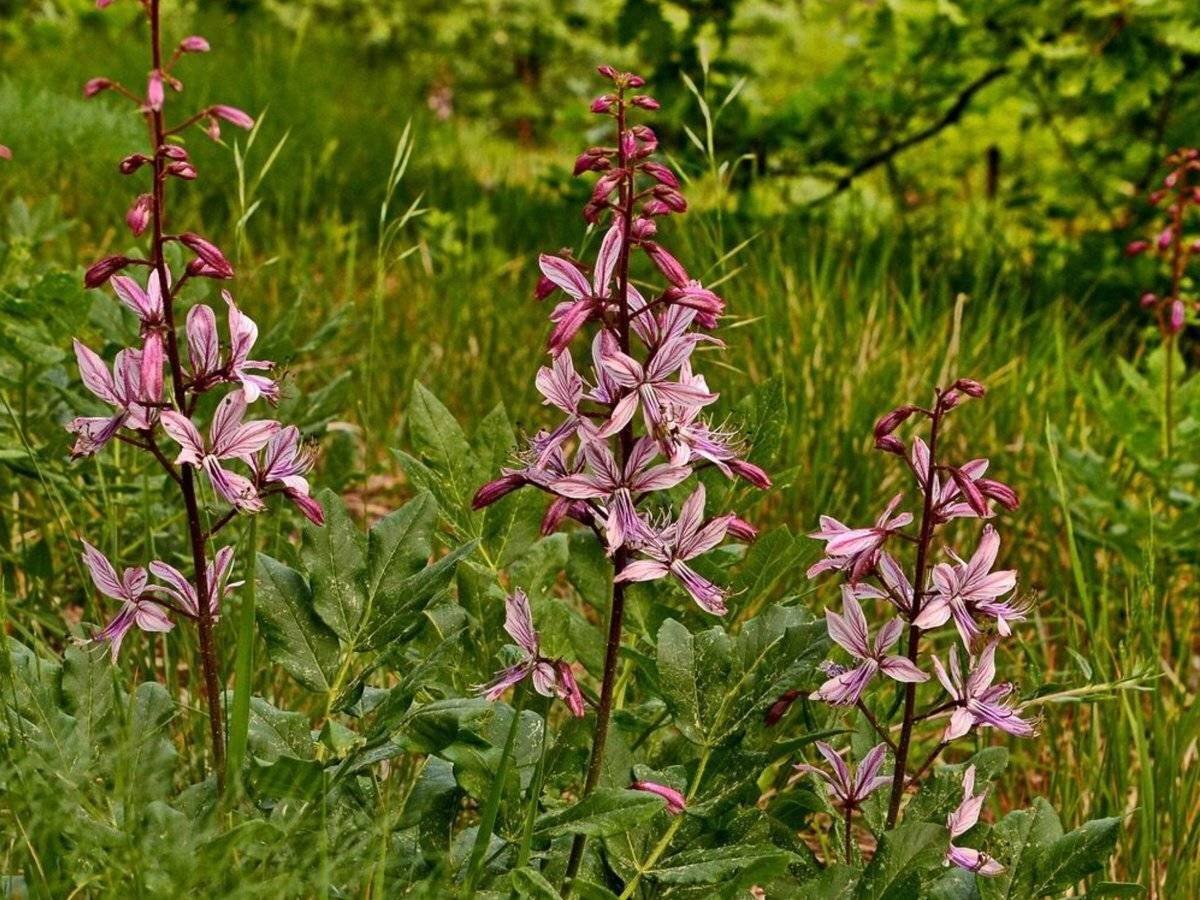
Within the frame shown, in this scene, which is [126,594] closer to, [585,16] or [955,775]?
[955,775]

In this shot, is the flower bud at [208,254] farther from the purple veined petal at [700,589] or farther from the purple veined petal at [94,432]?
the purple veined petal at [700,589]

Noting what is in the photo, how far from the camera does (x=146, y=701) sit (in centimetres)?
175

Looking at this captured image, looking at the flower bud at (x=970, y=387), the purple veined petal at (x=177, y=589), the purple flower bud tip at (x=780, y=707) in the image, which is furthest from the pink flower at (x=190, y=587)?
the flower bud at (x=970, y=387)

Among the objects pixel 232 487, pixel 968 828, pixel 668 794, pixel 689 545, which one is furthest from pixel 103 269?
pixel 968 828

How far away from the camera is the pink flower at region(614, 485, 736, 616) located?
1627mm

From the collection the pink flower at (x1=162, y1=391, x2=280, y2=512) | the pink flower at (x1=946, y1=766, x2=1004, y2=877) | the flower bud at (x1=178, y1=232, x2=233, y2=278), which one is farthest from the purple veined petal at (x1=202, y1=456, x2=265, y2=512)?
the pink flower at (x1=946, y1=766, x2=1004, y2=877)

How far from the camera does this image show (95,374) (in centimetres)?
159

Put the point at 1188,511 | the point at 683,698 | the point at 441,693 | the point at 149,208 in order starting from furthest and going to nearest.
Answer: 1. the point at 1188,511
2. the point at 441,693
3. the point at 683,698
4. the point at 149,208

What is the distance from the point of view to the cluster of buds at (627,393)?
5.14 feet

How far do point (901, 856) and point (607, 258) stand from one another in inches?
28.7

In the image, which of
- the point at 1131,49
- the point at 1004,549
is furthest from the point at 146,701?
the point at 1131,49

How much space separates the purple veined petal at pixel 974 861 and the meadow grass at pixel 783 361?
0.70 feet

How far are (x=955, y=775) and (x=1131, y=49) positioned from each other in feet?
11.1

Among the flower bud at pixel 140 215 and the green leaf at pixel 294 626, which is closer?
the flower bud at pixel 140 215
